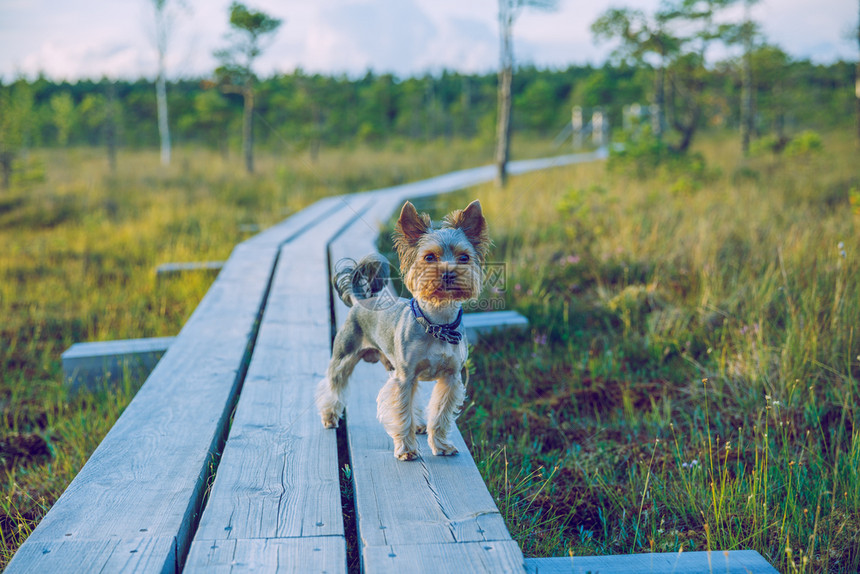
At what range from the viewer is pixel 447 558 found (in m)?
2.01

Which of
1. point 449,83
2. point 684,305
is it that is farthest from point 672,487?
point 449,83

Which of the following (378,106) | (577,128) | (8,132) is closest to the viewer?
(8,132)

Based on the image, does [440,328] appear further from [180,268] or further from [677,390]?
[180,268]

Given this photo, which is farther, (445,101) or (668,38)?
(445,101)

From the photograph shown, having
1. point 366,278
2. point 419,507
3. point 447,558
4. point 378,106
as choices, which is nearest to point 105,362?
point 366,278

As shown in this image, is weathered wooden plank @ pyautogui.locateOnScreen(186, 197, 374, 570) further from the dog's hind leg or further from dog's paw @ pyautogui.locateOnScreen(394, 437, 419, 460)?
dog's paw @ pyautogui.locateOnScreen(394, 437, 419, 460)

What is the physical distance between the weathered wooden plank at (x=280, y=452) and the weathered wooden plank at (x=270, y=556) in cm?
2

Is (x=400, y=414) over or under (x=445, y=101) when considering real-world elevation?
under

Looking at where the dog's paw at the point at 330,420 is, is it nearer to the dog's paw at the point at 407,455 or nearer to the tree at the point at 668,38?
the dog's paw at the point at 407,455

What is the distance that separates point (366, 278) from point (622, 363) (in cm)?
262

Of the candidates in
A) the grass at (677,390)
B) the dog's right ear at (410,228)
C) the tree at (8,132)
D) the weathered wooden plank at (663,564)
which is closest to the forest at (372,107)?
the tree at (8,132)

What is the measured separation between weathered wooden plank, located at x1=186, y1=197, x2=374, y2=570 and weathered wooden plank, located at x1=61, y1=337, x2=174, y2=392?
92 centimetres

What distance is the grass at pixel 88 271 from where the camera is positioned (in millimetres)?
3859

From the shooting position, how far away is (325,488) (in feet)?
8.05
